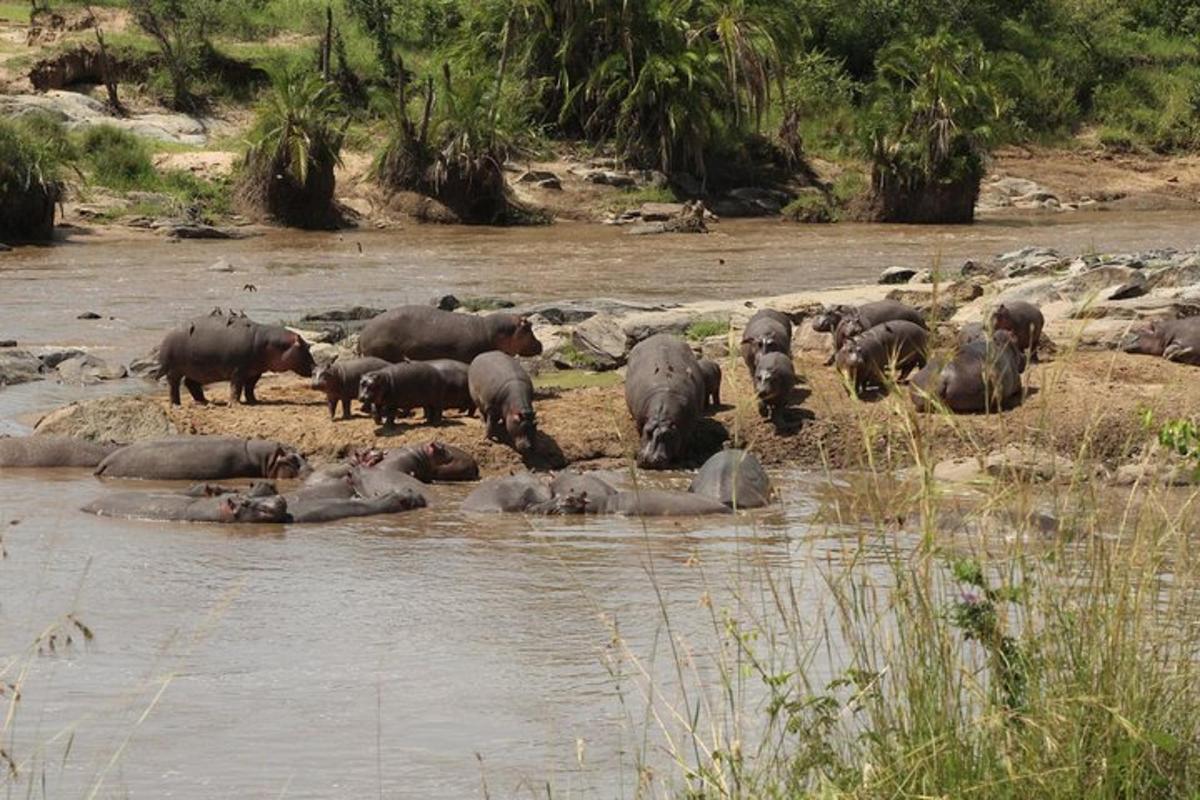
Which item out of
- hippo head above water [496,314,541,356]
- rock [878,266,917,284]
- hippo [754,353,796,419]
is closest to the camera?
hippo [754,353,796,419]

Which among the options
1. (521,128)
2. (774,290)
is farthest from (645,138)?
(774,290)

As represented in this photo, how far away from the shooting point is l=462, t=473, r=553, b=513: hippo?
9.95 metres

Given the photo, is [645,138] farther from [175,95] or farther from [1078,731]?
[1078,731]

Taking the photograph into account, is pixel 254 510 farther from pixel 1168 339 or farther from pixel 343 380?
pixel 1168 339

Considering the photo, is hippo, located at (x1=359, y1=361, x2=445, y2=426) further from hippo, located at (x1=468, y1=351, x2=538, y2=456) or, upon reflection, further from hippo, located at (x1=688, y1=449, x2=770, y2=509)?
hippo, located at (x1=688, y1=449, x2=770, y2=509)

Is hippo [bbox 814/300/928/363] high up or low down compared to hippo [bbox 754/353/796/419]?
up

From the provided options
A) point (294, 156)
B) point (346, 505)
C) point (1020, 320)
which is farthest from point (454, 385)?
point (294, 156)

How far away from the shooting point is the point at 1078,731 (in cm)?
420

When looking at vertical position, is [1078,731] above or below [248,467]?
above

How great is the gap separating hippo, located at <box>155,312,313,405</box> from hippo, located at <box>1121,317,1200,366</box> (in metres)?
5.41

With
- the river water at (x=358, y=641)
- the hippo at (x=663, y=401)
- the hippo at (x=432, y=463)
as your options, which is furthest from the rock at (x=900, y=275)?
the hippo at (x=432, y=463)

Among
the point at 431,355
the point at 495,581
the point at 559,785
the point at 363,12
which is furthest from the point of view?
the point at 363,12

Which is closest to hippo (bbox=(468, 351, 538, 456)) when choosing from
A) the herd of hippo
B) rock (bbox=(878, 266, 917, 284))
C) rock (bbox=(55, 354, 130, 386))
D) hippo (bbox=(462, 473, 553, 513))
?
the herd of hippo

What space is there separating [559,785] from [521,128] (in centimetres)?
2829
